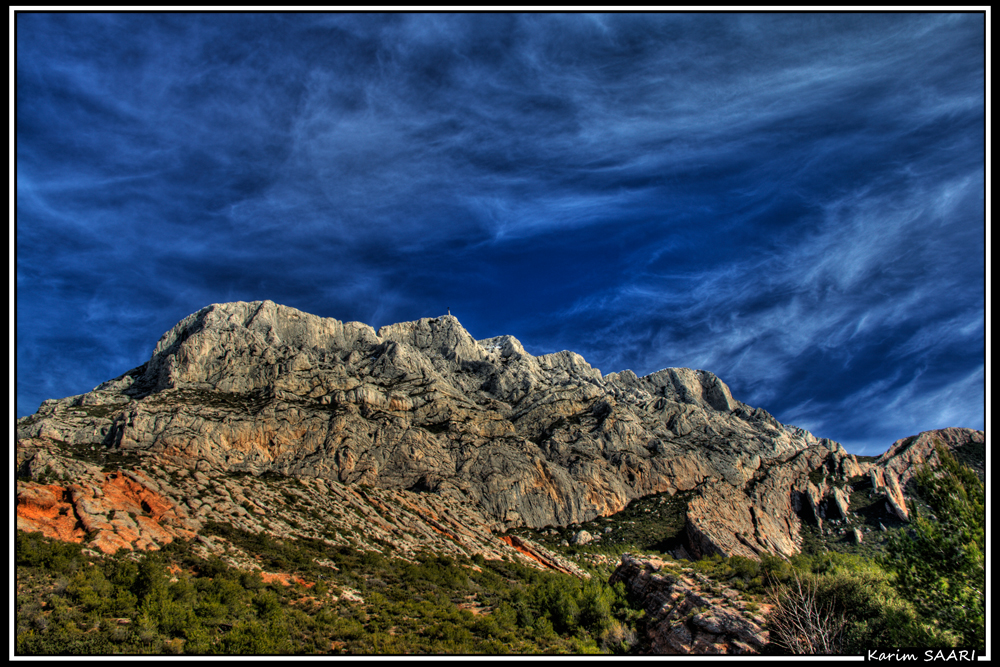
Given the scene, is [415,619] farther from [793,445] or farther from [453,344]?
[793,445]

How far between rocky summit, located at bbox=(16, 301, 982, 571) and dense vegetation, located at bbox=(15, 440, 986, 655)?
10969 millimetres

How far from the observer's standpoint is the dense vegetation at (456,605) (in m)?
17.1

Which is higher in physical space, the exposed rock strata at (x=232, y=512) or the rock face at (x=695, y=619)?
the exposed rock strata at (x=232, y=512)

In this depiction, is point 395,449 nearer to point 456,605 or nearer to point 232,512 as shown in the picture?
point 232,512

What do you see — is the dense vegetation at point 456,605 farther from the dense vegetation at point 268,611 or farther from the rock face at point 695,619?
the rock face at point 695,619

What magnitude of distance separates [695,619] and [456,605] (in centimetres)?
1551

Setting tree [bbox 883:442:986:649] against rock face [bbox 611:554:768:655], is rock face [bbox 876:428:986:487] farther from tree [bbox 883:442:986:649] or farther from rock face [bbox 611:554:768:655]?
tree [bbox 883:442:986:649]

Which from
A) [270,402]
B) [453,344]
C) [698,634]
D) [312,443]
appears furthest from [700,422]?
[698,634]

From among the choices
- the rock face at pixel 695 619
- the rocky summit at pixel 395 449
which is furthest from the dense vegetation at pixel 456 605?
the rocky summit at pixel 395 449

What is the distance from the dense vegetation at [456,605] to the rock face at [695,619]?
91 cm

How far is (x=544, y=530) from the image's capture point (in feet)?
287

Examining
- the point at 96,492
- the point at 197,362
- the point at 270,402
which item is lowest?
the point at 96,492

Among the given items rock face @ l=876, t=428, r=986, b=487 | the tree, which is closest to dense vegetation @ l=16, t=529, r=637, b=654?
the tree

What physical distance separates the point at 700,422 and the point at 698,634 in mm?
116972
